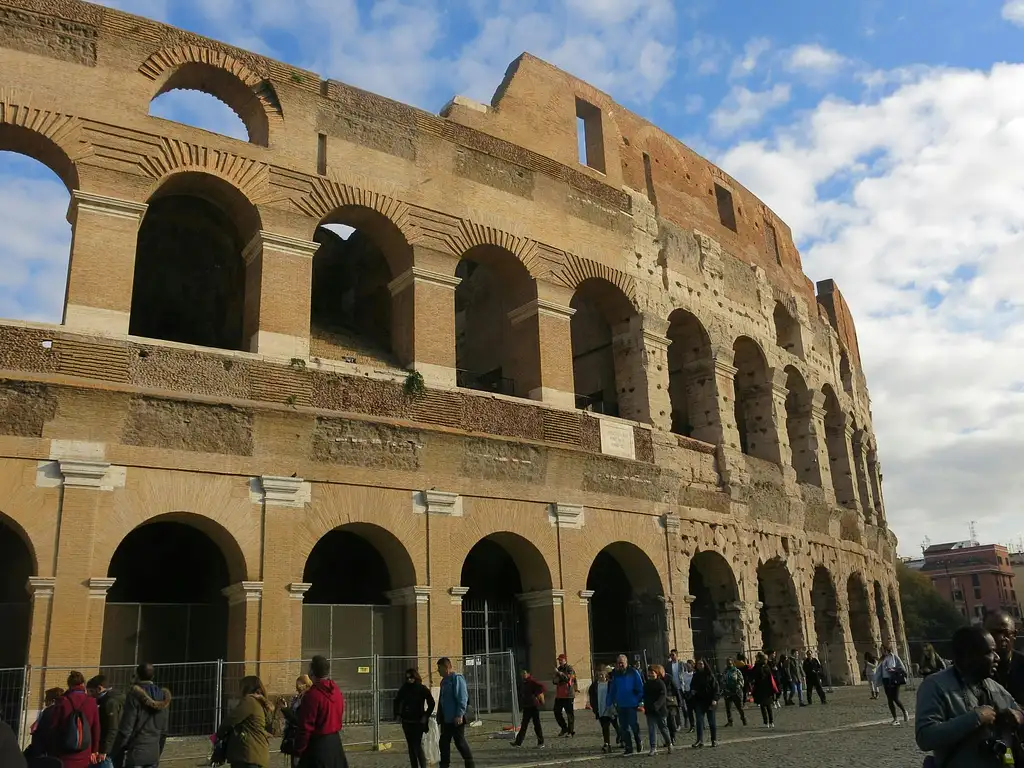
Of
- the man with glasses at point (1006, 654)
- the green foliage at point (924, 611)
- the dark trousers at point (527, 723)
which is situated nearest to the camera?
the man with glasses at point (1006, 654)

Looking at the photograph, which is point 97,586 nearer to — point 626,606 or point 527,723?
point 527,723

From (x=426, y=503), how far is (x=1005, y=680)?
9686 millimetres

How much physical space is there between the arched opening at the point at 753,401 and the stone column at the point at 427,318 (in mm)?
7761

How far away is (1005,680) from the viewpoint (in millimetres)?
4047

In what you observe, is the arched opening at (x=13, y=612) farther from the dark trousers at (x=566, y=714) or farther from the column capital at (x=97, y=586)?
the dark trousers at (x=566, y=714)

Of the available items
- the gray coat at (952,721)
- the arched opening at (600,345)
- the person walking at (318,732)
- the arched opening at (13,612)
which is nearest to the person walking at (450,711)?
the person walking at (318,732)

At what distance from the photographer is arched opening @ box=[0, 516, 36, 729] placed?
10062 mm

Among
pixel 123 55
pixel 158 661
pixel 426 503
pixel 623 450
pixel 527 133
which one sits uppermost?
pixel 527 133

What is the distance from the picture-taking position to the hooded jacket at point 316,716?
5.73m

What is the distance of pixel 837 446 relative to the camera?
23922 millimetres

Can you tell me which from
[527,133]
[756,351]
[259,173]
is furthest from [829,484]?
[259,173]

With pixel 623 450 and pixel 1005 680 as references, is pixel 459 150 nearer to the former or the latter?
pixel 623 450

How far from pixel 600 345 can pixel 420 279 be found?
510 centimetres

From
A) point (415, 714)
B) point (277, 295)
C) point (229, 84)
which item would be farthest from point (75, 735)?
point (229, 84)
